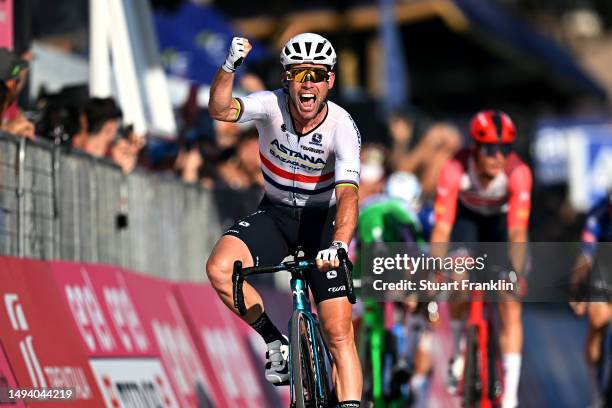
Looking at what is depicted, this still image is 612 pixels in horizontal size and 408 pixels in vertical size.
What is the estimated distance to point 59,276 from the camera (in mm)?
10008

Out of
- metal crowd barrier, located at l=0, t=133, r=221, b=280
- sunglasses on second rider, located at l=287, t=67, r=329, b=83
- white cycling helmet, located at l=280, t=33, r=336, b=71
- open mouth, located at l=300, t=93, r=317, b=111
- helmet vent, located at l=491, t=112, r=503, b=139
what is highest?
helmet vent, located at l=491, t=112, r=503, b=139

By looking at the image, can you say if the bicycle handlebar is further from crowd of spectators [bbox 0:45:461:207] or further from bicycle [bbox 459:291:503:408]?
bicycle [bbox 459:291:503:408]

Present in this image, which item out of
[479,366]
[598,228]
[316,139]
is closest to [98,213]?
[316,139]

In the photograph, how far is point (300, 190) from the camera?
9766mm

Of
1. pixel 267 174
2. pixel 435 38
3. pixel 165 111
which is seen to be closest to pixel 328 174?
pixel 267 174

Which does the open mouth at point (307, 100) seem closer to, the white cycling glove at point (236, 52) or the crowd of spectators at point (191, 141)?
the white cycling glove at point (236, 52)

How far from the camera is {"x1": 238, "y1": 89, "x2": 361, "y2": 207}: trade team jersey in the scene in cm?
949

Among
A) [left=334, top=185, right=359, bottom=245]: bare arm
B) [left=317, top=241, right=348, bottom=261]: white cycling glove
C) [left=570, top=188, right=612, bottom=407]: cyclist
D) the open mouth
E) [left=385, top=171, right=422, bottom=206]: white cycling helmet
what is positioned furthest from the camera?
[left=385, top=171, right=422, bottom=206]: white cycling helmet

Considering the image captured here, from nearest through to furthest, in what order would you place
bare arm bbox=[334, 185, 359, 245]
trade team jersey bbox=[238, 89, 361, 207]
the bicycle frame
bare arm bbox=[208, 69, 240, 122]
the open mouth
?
bare arm bbox=[334, 185, 359, 245]
bare arm bbox=[208, 69, 240, 122]
the bicycle frame
the open mouth
trade team jersey bbox=[238, 89, 361, 207]

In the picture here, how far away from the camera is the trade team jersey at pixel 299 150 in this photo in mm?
9492

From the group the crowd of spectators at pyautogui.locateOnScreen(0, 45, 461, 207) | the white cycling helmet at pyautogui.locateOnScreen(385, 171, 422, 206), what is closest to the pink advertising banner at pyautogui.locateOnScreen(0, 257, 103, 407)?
the crowd of spectators at pyautogui.locateOnScreen(0, 45, 461, 207)

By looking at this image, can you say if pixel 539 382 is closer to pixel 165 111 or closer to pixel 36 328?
pixel 165 111

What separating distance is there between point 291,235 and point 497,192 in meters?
3.42

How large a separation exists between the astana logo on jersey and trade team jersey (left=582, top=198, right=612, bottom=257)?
15.4 feet
